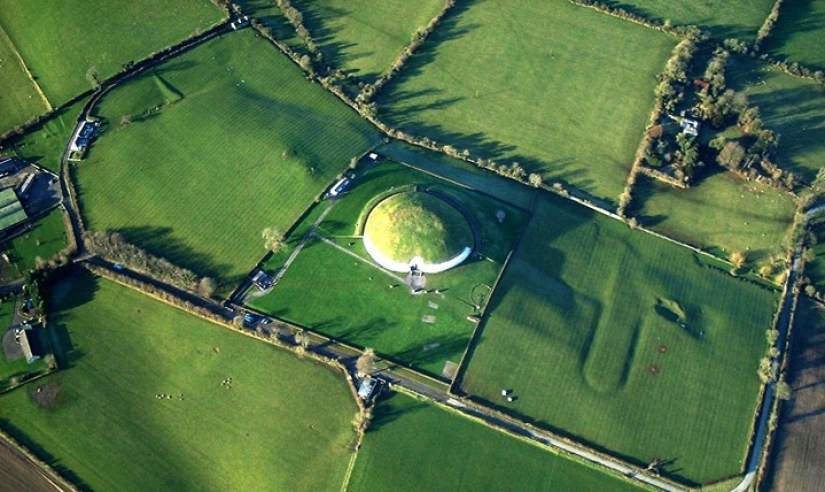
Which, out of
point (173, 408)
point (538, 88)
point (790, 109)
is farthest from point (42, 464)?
point (790, 109)

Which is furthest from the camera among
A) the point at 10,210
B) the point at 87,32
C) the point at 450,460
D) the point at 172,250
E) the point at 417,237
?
the point at 87,32

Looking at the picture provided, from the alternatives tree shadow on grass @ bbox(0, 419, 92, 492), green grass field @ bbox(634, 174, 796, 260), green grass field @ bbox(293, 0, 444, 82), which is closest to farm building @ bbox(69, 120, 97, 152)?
green grass field @ bbox(293, 0, 444, 82)

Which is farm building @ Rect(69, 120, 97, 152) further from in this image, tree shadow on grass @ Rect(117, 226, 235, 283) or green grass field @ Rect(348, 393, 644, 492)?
green grass field @ Rect(348, 393, 644, 492)

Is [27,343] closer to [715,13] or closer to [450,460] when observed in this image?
[450,460]

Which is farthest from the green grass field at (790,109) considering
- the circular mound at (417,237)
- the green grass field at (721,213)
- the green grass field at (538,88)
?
the circular mound at (417,237)

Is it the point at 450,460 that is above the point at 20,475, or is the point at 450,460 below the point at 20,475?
above

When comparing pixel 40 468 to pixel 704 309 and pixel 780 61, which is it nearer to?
pixel 704 309
